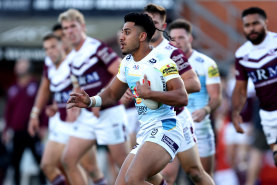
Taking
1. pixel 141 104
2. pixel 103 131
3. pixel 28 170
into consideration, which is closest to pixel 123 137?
pixel 103 131

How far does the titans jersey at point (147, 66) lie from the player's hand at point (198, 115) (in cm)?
158

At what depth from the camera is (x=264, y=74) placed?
28.7ft

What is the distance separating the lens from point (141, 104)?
6953 millimetres

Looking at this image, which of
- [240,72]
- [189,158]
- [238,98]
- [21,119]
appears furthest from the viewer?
[21,119]

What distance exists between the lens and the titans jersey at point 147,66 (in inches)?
264

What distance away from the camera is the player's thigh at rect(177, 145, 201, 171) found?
7.92 m

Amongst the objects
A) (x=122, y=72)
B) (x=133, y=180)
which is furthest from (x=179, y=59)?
(x=133, y=180)

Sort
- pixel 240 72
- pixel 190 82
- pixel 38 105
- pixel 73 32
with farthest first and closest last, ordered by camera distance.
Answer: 1. pixel 38 105
2. pixel 73 32
3. pixel 240 72
4. pixel 190 82

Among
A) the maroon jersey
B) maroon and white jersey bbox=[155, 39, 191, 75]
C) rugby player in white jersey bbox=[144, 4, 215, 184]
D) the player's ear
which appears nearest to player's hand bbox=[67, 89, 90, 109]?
the player's ear

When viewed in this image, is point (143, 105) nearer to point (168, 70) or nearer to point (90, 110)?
point (168, 70)

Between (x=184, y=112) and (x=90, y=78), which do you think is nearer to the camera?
(x=184, y=112)

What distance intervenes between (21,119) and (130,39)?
7.11 metres

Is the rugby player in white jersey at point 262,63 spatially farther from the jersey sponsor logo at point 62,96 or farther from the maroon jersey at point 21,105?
A: the maroon jersey at point 21,105

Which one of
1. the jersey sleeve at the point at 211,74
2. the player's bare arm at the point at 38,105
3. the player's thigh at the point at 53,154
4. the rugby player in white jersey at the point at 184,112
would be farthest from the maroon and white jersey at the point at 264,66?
the player's bare arm at the point at 38,105
